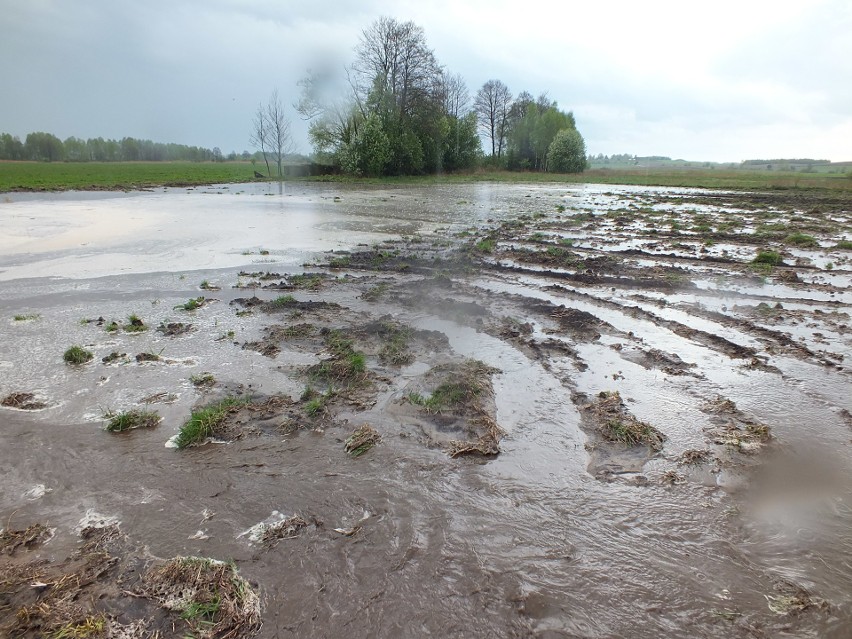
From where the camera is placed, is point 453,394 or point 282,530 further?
point 453,394

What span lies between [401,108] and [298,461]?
53.2 meters

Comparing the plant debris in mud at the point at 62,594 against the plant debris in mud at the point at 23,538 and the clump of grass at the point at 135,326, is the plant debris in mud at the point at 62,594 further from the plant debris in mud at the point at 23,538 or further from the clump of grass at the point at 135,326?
the clump of grass at the point at 135,326

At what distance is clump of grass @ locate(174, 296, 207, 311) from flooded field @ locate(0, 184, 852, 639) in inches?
10.0

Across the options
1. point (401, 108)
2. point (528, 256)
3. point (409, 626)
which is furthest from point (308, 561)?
point (401, 108)

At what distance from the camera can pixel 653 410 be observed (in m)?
5.30

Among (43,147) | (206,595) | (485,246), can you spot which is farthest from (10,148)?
(206,595)

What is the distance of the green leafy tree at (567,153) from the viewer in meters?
70.1

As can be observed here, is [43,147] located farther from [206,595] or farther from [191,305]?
[206,595]

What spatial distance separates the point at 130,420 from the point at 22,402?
1473 millimetres

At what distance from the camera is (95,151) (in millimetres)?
102750

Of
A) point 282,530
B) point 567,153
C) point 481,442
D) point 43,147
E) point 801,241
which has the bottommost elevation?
point 282,530

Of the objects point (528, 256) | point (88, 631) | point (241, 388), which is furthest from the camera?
point (528, 256)

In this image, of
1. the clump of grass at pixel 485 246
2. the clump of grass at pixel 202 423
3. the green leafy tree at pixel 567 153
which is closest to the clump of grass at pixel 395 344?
the clump of grass at pixel 202 423

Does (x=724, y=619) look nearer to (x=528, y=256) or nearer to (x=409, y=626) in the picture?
(x=409, y=626)
